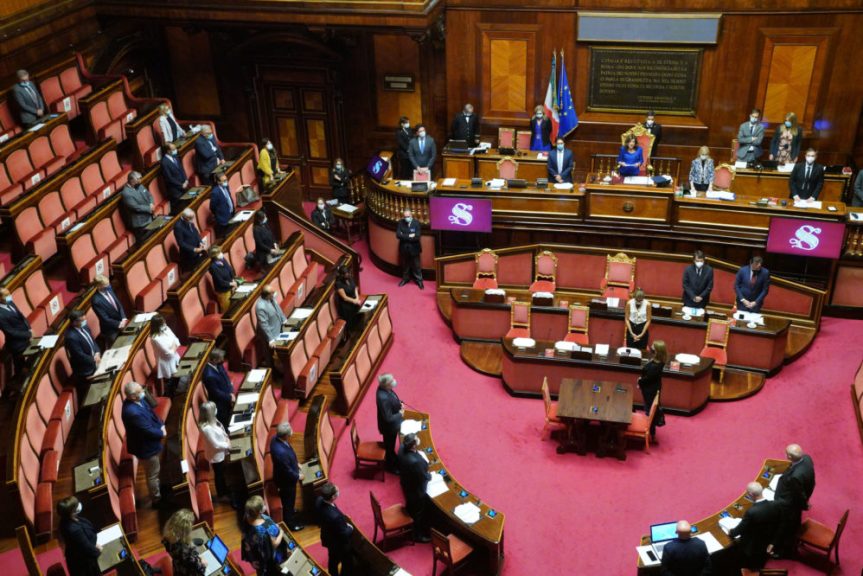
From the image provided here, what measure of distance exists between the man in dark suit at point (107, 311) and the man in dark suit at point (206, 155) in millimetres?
3148

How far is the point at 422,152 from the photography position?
1227 centimetres

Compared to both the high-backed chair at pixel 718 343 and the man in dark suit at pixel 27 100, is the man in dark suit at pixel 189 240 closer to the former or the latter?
the man in dark suit at pixel 27 100

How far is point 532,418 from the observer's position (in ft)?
A: 30.8

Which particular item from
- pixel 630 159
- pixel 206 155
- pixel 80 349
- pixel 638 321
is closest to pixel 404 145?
pixel 206 155

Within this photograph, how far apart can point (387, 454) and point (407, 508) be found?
0.87 metres

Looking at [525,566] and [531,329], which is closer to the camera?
[525,566]

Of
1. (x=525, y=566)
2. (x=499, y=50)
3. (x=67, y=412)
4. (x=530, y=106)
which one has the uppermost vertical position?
(x=499, y=50)

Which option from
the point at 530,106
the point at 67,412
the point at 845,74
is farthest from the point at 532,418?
the point at 845,74

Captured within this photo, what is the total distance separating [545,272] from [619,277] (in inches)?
37.7

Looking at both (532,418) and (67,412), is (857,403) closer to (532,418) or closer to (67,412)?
(532,418)

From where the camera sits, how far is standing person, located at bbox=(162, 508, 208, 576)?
19.5ft

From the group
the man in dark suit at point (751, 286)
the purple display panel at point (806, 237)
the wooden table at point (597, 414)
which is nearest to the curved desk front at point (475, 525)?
the wooden table at point (597, 414)

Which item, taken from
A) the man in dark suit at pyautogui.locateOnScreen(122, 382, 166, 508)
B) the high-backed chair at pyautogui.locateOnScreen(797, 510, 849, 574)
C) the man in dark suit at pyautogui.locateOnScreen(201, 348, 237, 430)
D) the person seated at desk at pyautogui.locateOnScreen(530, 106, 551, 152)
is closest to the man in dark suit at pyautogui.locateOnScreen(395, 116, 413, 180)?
the person seated at desk at pyautogui.locateOnScreen(530, 106, 551, 152)

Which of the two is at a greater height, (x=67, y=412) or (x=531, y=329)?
(x=67, y=412)
